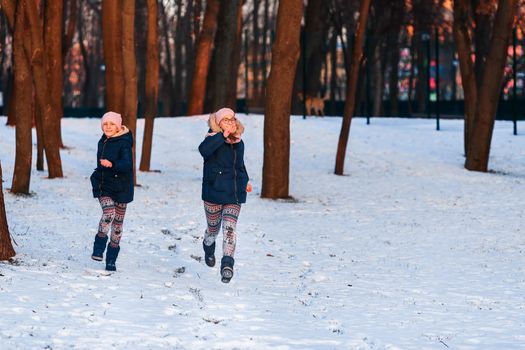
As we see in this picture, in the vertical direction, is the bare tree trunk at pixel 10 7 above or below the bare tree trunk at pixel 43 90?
above

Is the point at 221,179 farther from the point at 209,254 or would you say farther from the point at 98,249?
the point at 98,249

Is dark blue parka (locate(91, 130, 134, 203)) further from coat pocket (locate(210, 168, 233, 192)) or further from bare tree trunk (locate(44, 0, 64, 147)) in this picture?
bare tree trunk (locate(44, 0, 64, 147))

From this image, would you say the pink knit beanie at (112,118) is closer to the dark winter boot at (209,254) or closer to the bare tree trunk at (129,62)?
the dark winter boot at (209,254)

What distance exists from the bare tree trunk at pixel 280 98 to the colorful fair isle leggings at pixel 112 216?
9607 millimetres

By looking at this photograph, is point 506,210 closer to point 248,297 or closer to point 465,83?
point 465,83

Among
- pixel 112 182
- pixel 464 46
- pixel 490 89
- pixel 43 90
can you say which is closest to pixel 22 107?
pixel 43 90

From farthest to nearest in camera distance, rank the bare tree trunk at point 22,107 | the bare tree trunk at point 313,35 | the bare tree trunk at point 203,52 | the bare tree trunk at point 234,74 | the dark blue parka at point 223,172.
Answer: the bare tree trunk at point 313,35 < the bare tree trunk at point 203,52 < the bare tree trunk at point 234,74 < the bare tree trunk at point 22,107 < the dark blue parka at point 223,172

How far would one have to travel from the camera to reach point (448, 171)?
25734mm

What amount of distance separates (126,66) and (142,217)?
5419 millimetres

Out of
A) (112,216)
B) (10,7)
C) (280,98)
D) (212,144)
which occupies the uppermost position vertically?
(10,7)

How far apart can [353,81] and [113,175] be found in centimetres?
1380

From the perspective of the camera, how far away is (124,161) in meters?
10.7

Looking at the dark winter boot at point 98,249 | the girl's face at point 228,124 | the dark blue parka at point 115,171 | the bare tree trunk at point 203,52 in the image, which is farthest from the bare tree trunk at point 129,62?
the bare tree trunk at point 203,52

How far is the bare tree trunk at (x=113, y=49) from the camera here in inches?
800
